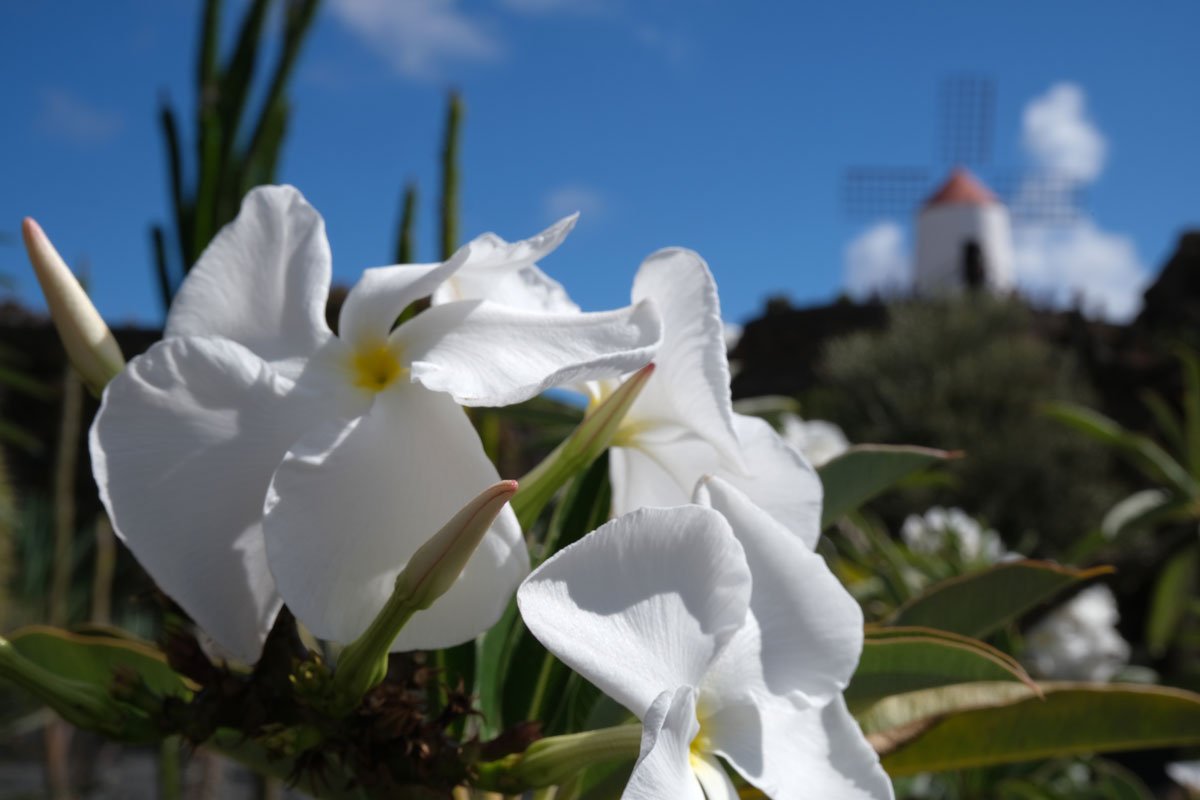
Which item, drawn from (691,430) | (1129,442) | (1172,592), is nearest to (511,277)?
(691,430)

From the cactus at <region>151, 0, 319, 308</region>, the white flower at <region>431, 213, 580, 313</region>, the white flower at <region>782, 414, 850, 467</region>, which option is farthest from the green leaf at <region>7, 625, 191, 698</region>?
the white flower at <region>782, 414, 850, 467</region>

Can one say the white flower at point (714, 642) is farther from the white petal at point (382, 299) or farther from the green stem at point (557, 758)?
the white petal at point (382, 299)

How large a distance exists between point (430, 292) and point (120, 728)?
0.22 metres

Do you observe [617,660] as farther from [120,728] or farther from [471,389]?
[120,728]

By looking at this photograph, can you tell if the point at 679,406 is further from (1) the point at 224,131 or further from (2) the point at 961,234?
(2) the point at 961,234

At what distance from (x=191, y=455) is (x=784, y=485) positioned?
0.27 meters

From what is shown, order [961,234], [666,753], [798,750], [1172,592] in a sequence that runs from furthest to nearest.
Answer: [961,234]
[1172,592]
[798,750]
[666,753]

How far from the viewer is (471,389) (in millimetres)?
386

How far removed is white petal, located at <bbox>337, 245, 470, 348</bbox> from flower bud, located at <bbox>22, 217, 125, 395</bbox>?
0.35 feet

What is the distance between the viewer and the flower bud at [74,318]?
46 cm

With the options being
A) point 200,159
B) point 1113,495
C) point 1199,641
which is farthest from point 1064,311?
point 200,159

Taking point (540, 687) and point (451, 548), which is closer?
point (451, 548)

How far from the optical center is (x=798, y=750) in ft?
1.46

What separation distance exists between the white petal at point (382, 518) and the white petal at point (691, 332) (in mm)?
107
